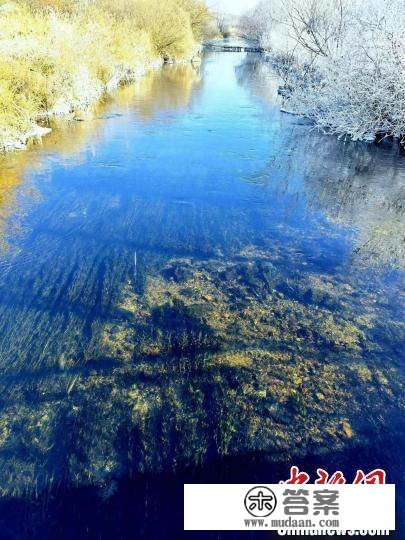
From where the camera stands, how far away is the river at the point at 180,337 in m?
2.50

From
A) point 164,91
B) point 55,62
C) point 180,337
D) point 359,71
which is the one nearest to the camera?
point 180,337

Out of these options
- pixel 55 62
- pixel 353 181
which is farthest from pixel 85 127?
pixel 353 181

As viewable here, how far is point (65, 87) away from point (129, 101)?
2.81 m

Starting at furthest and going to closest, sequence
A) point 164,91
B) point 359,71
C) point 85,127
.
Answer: point 164,91, point 85,127, point 359,71

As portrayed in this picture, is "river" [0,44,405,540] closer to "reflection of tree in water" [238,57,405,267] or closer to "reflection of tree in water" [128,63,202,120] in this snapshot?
"reflection of tree in water" [238,57,405,267]

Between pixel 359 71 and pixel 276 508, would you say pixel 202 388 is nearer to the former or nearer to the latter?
pixel 276 508

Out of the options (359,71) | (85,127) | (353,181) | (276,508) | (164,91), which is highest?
(359,71)

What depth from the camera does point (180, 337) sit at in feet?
11.6

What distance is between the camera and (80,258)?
4703 mm

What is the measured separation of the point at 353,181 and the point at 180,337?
19.3ft

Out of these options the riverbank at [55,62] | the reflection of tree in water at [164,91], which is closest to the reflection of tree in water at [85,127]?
the reflection of tree in water at [164,91]

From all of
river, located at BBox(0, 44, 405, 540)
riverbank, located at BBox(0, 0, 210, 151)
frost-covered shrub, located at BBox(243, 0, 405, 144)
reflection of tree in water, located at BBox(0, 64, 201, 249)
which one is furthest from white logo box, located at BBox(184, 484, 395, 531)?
frost-covered shrub, located at BBox(243, 0, 405, 144)

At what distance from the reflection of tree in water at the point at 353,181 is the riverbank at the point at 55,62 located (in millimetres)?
6330

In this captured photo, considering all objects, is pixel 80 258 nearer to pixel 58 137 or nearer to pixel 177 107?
pixel 58 137
